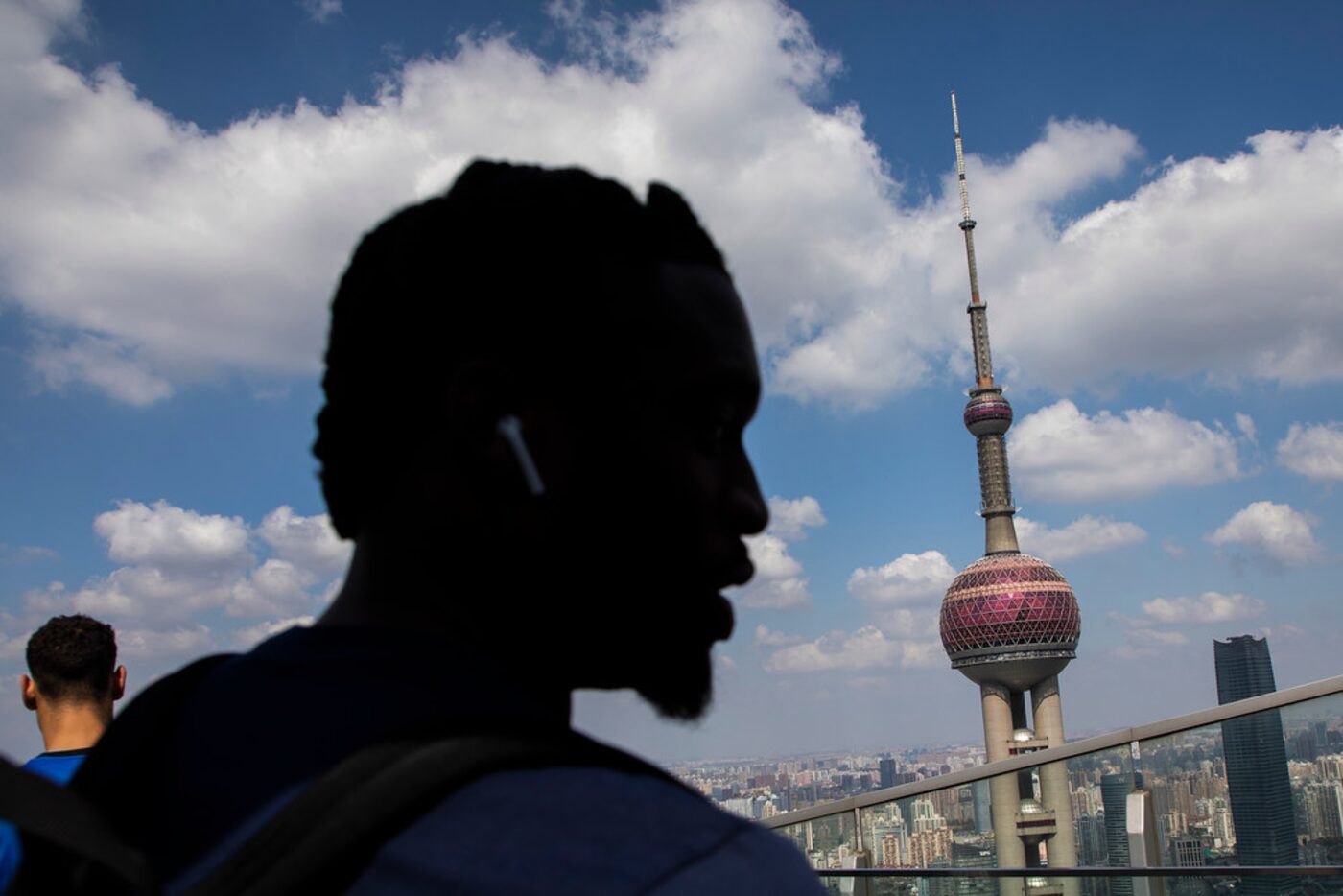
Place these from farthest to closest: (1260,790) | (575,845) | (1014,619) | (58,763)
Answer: (1014,619)
(1260,790)
(58,763)
(575,845)

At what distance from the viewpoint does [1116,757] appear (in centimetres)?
687

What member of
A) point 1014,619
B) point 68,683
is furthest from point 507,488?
point 1014,619

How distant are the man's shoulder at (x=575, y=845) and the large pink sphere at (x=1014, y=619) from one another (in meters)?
80.8

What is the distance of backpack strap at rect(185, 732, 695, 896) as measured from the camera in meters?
0.54

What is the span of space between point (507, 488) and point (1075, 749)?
7.17 metres

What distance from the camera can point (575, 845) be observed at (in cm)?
54

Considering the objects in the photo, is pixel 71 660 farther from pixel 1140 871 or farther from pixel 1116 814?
pixel 1116 814

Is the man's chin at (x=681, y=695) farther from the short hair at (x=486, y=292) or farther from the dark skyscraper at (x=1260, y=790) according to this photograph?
the dark skyscraper at (x=1260, y=790)

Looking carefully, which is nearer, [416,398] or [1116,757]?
A: [416,398]

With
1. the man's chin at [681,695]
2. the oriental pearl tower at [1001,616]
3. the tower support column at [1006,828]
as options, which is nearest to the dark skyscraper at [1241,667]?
the oriental pearl tower at [1001,616]

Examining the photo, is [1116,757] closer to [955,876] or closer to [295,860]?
[955,876]

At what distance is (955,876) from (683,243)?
5.32m

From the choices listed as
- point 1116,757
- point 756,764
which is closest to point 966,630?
point 756,764

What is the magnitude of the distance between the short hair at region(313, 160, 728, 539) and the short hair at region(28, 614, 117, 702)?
3.12 metres
